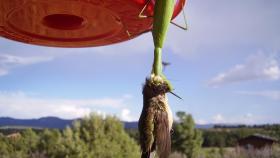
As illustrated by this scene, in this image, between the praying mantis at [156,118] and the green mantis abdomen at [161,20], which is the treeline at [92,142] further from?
the praying mantis at [156,118]

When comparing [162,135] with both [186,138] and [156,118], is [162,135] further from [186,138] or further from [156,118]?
[186,138]

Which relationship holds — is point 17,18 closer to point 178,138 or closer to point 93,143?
point 93,143

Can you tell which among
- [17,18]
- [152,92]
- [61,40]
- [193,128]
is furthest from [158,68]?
[193,128]

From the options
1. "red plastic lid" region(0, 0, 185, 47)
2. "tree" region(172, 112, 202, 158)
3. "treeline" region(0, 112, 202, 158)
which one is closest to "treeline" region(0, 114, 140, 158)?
"treeline" region(0, 112, 202, 158)

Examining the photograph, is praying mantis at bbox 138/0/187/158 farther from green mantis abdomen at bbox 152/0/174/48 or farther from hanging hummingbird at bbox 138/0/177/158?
green mantis abdomen at bbox 152/0/174/48

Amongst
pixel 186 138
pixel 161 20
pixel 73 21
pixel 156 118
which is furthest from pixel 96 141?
pixel 156 118

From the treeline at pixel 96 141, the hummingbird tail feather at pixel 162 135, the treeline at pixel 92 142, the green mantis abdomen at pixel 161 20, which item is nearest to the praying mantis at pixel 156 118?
the hummingbird tail feather at pixel 162 135
